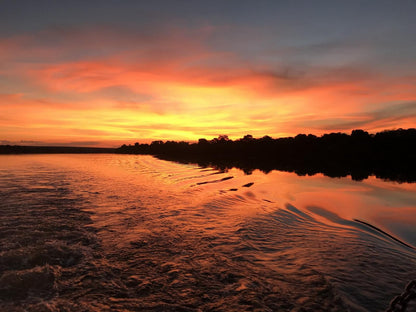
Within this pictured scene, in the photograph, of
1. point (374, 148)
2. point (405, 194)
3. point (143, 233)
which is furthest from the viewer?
point (374, 148)

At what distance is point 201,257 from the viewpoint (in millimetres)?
7207

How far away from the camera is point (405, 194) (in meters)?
18.5

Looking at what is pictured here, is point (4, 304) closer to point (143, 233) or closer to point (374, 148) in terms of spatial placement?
point (143, 233)

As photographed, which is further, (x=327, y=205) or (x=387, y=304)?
(x=327, y=205)

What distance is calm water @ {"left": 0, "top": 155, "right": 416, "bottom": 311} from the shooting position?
17.0 feet

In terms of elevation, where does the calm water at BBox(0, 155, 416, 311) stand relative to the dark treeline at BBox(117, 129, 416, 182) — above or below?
below

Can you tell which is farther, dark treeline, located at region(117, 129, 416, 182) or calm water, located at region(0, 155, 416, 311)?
dark treeline, located at region(117, 129, 416, 182)

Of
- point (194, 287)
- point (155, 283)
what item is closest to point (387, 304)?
point (194, 287)

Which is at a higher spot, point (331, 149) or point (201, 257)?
point (331, 149)

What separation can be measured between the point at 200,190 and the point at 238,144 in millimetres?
100545

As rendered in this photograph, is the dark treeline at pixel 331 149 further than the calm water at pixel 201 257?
Yes

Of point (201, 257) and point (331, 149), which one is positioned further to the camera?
point (331, 149)

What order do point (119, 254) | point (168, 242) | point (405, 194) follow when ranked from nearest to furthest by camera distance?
point (119, 254), point (168, 242), point (405, 194)

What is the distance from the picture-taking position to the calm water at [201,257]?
5176 mm
